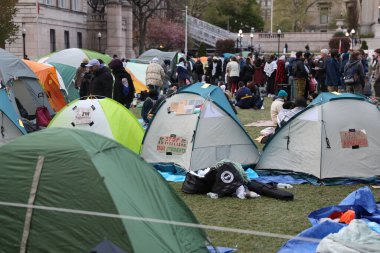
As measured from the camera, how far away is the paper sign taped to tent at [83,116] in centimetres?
966

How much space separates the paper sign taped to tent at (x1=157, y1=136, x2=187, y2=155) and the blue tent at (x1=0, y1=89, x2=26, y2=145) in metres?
3.04

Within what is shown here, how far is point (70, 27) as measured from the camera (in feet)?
143

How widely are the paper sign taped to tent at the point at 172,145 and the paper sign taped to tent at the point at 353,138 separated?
245cm

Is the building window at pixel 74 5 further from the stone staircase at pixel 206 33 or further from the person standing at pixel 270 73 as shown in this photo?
the person standing at pixel 270 73

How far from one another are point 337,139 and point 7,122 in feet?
19.6

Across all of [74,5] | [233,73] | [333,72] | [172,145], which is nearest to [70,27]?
[74,5]

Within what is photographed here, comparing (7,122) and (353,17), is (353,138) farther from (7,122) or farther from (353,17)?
(353,17)

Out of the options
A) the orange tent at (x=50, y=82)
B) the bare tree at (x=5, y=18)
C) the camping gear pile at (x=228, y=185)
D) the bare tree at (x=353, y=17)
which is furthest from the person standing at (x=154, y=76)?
the bare tree at (x=353, y=17)

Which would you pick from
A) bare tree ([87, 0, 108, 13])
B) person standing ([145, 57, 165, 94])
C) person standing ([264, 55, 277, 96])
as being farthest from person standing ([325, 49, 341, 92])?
bare tree ([87, 0, 108, 13])

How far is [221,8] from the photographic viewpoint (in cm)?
7056

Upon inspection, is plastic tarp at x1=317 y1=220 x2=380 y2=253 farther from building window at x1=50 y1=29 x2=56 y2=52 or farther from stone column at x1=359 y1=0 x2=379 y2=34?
stone column at x1=359 y1=0 x2=379 y2=34

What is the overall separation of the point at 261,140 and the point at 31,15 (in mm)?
28406

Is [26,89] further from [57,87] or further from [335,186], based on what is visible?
[335,186]

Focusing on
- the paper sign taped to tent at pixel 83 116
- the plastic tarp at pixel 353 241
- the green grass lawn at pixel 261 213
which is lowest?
the green grass lawn at pixel 261 213
